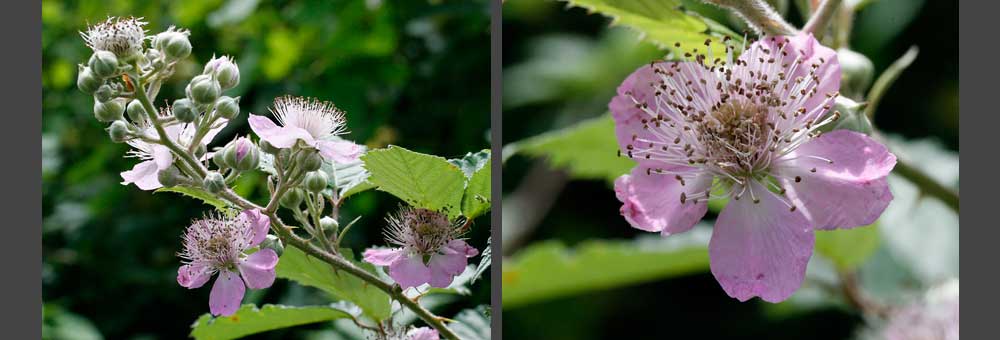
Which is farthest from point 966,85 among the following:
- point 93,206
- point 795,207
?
point 93,206

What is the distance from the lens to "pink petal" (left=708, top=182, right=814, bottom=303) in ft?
2.40

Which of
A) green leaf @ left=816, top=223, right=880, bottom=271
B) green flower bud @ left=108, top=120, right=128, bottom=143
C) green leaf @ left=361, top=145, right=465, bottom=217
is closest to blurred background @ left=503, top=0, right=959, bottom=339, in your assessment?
green leaf @ left=816, top=223, right=880, bottom=271

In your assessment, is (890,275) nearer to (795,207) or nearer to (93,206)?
(795,207)

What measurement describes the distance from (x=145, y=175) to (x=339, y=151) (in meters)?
0.22

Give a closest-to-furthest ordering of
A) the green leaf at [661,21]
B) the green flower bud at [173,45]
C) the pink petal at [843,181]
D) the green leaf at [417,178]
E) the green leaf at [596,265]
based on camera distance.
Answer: the pink petal at [843,181]
the green leaf at [661,21]
the green flower bud at [173,45]
the green leaf at [417,178]
the green leaf at [596,265]

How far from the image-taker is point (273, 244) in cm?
101

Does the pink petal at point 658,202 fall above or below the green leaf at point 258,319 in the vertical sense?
above

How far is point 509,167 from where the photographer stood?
157 cm

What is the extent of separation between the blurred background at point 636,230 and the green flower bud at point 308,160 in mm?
274

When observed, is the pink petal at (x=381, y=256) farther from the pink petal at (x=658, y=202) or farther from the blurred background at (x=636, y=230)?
the pink petal at (x=658, y=202)

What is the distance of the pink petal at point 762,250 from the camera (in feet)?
2.40

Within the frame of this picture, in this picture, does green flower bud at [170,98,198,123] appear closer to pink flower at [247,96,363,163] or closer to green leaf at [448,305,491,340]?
pink flower at [247,96,363,163]

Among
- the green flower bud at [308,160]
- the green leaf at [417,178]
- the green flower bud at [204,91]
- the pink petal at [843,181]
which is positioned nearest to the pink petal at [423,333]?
the green leaf at [417,178]

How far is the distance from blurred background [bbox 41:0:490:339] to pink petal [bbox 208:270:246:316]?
0.11ft
